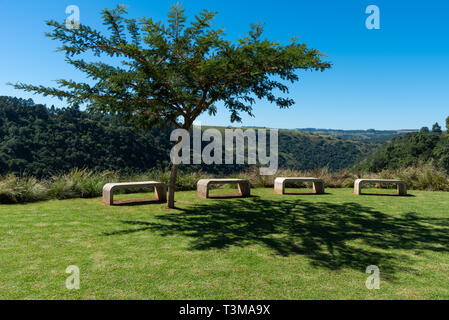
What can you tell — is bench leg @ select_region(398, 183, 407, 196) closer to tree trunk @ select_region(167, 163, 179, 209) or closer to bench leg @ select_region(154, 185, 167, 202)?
tree trunk @ select_region(167, 163, 179, 209)

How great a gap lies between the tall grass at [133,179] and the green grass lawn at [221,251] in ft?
3.16

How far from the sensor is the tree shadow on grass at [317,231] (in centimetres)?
405

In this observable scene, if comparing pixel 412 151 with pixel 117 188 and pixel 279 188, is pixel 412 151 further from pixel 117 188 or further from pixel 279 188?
pixel 117 188

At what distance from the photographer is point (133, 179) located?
34.0 ft

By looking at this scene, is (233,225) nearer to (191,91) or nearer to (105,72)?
(191,91)

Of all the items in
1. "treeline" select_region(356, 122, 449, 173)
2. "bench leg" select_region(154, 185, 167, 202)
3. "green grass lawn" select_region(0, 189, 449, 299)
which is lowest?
"green grass lawn" select_region(0, 189, 449, 299)

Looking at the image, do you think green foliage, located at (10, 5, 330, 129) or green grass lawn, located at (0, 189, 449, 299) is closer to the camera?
green grass lawn, located at (0, 189, 449, 299)

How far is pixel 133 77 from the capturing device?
5.94 meters

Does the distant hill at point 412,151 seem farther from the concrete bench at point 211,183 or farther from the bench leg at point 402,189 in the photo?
the concrete bench at point 211,183

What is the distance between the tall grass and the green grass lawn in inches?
37.9

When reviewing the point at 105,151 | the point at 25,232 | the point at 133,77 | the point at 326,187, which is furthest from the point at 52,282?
the point at 105,151

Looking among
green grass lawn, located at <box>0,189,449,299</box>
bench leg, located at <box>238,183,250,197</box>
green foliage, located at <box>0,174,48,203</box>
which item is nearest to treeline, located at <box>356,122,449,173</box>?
bench leg, located at <box>238,183,250,197</box>

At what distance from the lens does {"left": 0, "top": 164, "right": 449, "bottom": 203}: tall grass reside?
303 inches

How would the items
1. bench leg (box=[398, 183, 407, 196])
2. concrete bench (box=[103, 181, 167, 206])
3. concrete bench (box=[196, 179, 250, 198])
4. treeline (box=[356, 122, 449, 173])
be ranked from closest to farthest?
concrete bench (box=[103, 181, 167, 206]), concrete bench (box=[196, 179, 250, 198]), bench leg (box=[398, 183, 407, 196]), treeline (box=[356, 122, 449, 173])
